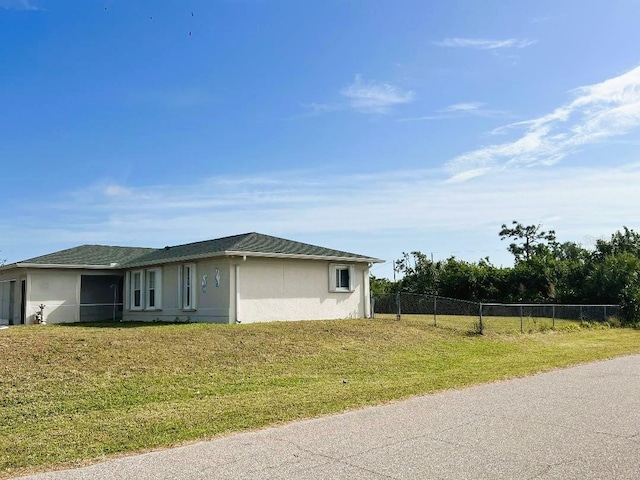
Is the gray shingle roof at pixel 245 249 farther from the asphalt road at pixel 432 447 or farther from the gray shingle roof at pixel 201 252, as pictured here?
the asphalt road at pixel 432 447

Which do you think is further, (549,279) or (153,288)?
(549,279)

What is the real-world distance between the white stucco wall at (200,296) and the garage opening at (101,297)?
3584mm

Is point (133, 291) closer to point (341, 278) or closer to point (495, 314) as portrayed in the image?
point (341, 278)

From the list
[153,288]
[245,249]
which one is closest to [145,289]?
[153,288]

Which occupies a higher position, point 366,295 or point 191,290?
point 191,290

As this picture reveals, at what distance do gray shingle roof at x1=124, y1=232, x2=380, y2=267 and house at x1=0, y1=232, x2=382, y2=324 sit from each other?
0.17ft

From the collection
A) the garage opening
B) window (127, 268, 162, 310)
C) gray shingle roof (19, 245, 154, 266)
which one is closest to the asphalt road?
window (127, 268, 162, 310)

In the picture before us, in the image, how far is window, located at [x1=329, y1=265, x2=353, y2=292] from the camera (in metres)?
22.4

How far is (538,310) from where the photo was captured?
2736 cm

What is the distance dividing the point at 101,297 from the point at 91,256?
7.14 ft

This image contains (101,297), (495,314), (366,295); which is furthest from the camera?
(495,314)

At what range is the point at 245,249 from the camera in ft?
64.3

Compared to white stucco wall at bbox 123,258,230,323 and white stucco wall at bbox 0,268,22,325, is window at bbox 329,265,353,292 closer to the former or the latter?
white stucco wall at bbox 123,258,230,323

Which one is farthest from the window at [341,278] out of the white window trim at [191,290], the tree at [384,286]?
the tree at [384,286]
